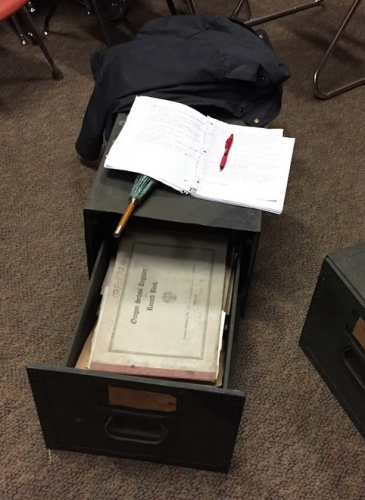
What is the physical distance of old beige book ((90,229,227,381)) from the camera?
3.60ft

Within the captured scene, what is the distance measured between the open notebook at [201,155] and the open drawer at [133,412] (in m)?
0.24

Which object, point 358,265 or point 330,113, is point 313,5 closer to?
point 330,113

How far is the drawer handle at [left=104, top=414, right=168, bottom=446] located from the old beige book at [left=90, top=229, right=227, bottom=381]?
0.34 feet

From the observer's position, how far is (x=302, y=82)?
2.14m

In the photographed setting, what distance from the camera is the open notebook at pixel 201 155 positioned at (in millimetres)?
1202

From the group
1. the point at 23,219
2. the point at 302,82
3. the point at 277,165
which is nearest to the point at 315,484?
the point at 277,165

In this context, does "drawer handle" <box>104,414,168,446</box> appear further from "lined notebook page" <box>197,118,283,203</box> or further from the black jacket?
the black jacket

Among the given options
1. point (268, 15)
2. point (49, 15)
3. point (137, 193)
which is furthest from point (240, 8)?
point (137, 193)

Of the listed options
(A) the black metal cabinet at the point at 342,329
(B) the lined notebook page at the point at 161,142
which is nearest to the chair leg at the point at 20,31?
(B) the lined notebook page at the point at 161,142

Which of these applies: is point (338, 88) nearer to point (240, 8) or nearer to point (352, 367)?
point (240, 8)

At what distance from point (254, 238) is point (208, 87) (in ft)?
1.52

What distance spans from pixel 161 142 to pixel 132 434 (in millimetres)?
614

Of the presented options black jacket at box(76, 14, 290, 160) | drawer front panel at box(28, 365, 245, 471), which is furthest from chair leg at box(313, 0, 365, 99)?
drawer front panel at box(28, 365, 245, 471)

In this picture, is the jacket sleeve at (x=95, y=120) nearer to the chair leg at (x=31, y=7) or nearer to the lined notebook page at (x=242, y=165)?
the lined notebook page at (x=242, y=165)
